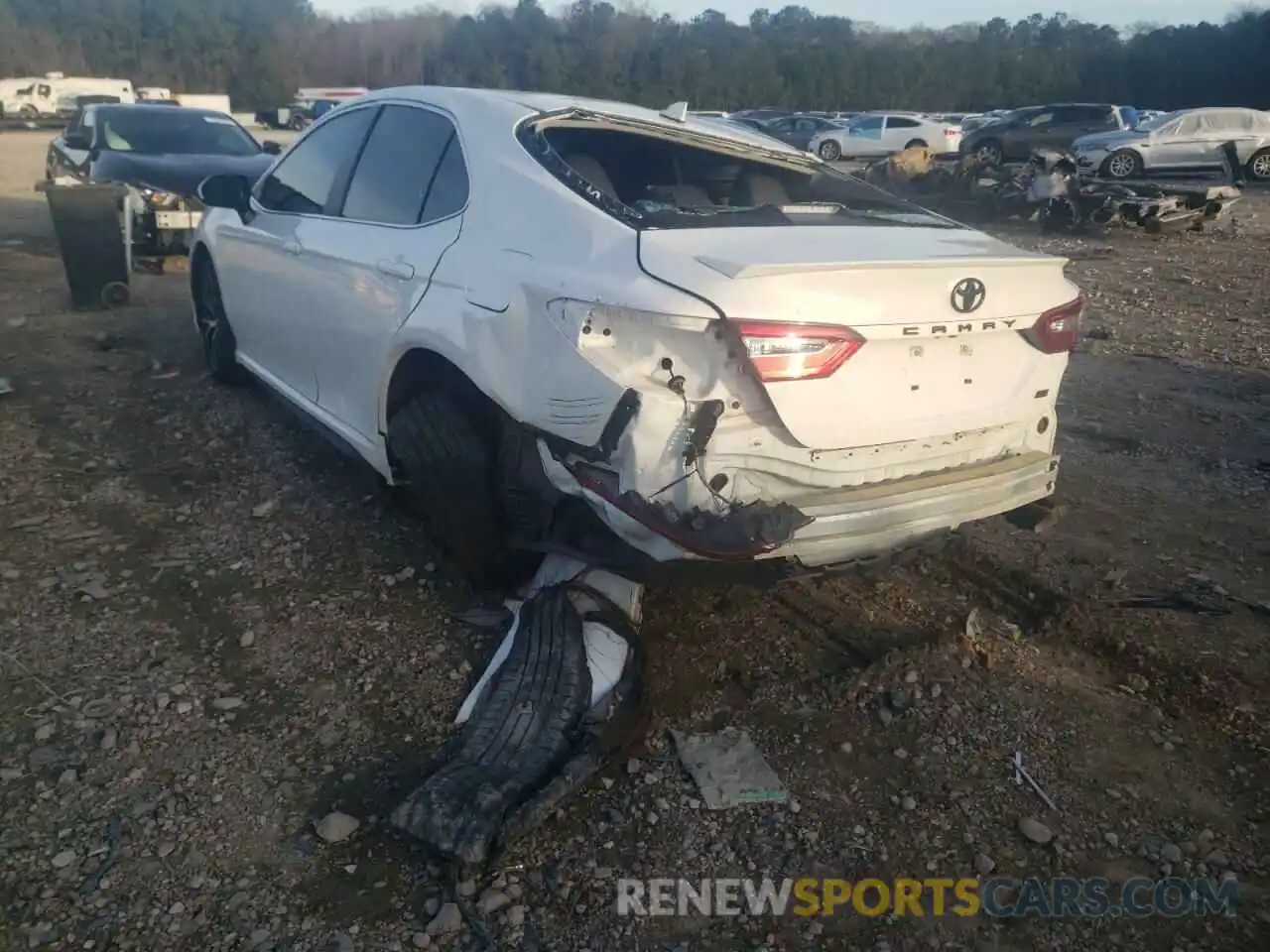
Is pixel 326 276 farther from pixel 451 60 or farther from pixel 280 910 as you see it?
pixel 451 60

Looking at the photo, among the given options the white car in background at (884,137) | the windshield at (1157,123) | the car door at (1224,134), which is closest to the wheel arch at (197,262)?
the windshield at (1157,123)

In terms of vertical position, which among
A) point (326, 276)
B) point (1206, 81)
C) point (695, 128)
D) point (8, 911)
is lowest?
point (8, 911)

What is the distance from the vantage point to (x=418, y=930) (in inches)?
89.7

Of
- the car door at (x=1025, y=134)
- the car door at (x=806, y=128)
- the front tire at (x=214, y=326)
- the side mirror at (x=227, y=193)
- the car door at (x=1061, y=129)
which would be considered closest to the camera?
the side mirror at (x=227, y=193)

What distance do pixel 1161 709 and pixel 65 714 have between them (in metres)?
3.27

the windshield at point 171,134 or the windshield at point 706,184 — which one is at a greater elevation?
the windshield at point 706,184

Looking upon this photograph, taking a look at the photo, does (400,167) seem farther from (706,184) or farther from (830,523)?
(830,523)

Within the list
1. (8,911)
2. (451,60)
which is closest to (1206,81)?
(451,60)

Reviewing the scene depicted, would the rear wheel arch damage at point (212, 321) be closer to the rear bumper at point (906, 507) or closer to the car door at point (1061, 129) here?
the rear bumper at point (906, 507)

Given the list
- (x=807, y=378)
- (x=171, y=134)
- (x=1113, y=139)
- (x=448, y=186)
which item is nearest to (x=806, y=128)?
(x=1113, y=139)

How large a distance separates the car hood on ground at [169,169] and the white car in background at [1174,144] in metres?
15.8

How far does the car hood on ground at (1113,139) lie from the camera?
20.4 metres

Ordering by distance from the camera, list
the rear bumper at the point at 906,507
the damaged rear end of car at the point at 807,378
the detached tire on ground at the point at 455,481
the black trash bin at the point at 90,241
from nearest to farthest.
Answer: the damaged rear end of car at the point at 807,378, the rear bumper at the point at 906,507, the detached tire on ground at the point at 455,481, the black trash bin at the point at 90,241

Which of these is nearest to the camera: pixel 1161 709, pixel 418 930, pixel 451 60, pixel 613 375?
pixel 418 930
